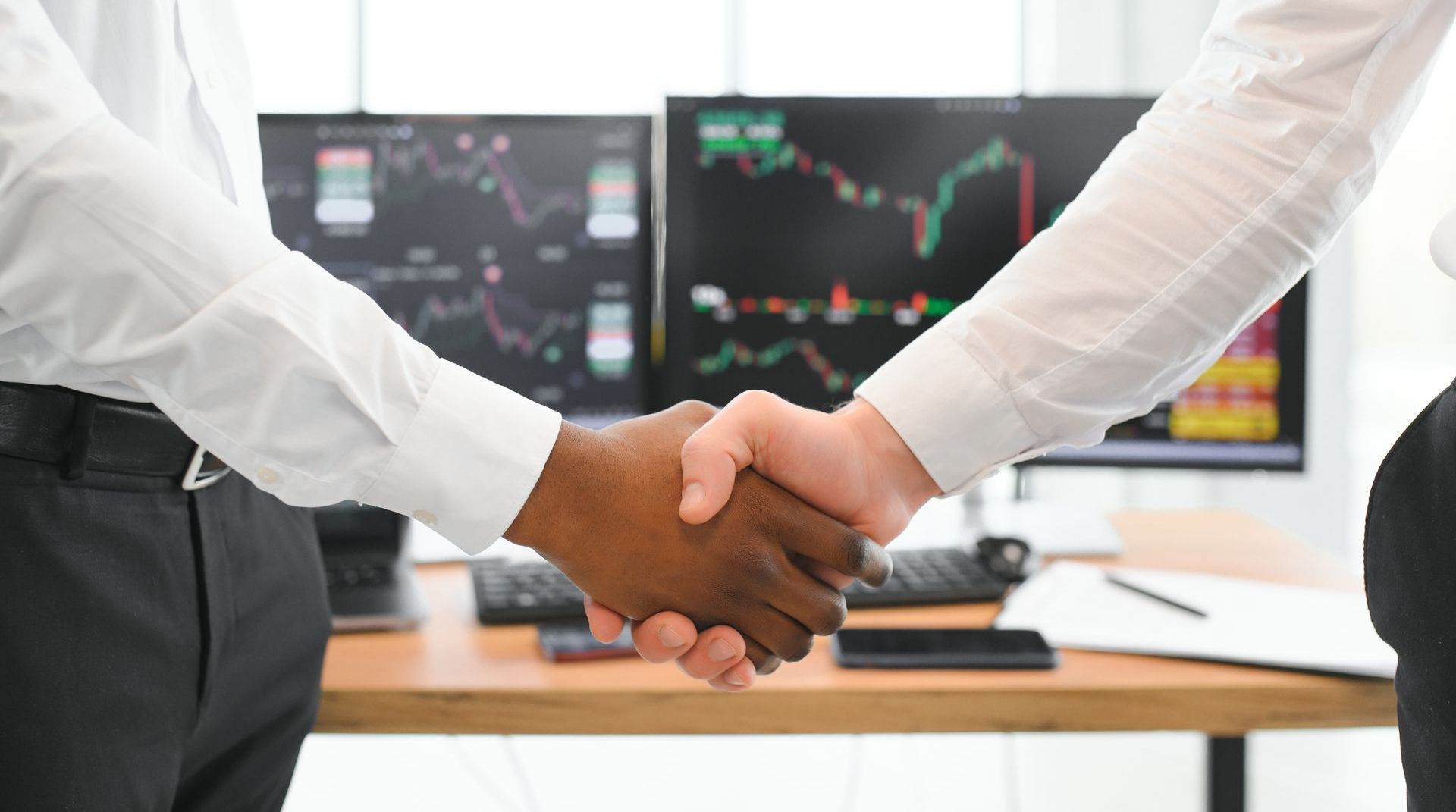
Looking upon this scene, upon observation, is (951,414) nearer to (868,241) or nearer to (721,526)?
(721,526)

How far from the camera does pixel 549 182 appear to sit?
1.37 meters

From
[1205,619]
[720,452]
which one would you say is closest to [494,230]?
[720,452]

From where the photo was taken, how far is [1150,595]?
1.14 meters

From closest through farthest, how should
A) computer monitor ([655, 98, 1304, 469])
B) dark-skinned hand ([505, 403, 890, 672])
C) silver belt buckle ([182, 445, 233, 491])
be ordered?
silver belt buckle ([182, 445, 233, 491])
dark-skinned hand ([505, 403, 890, 672])
computer monitor ([655, 98, 1304, 469])

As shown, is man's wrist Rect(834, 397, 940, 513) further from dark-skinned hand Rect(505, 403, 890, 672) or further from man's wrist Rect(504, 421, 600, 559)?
man's wrist Rect(504, 421, 600, 559)

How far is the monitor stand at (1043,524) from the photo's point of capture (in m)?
1.36

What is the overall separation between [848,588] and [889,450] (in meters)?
0.22

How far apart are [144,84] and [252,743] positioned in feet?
1.66

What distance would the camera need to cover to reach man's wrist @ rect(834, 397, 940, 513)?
39.2 inches

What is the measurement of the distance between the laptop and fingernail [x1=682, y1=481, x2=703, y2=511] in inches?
14.2

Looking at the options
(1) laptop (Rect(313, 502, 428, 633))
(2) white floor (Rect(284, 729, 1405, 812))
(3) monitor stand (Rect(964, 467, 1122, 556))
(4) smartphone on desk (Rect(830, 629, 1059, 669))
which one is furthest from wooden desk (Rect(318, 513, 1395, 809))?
(2) white floor (Rect(284, 729, 1405, 812))

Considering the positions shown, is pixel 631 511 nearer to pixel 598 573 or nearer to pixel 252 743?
pixel 598 573

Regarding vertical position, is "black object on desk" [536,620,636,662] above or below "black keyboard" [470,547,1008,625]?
below

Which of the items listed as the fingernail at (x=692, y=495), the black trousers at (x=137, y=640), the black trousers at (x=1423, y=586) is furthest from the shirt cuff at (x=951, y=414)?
the black trousers at (x=137, y=640)
